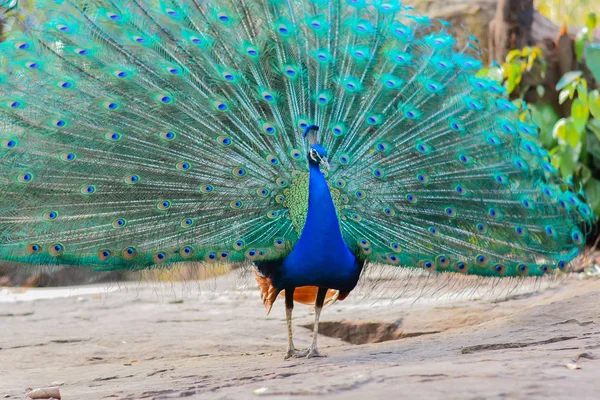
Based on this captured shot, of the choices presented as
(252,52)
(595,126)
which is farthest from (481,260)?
(595,126)

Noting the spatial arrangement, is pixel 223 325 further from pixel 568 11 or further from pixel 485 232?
pixel 568 11

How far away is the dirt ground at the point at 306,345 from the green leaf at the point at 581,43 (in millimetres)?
3079

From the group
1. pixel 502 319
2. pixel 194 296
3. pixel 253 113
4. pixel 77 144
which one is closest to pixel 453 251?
pixel 502 319

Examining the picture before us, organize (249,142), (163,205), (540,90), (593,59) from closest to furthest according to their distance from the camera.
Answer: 1. (163,205)
2. (249,142)
3. (593,59)
4. (540,90)

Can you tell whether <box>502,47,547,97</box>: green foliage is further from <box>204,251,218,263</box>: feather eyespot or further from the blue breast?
<box>204,251,218,263</box>: feather eyespot

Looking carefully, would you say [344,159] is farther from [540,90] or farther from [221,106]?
[540,90]

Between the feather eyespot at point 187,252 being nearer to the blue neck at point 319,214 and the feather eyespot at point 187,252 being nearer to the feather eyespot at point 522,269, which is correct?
the blue neck at point 319,214

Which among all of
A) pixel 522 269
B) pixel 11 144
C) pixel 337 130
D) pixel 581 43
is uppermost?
pixel 581 43

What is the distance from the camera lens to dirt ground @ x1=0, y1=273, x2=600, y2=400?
10.2 ft

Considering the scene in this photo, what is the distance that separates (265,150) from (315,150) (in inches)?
18.6

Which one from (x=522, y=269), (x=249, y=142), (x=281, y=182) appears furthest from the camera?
(x=522, y=269)

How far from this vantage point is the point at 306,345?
5.69 meters

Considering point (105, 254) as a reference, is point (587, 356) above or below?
below

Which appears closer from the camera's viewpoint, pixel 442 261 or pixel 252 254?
pixel 252 254
